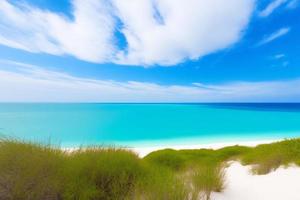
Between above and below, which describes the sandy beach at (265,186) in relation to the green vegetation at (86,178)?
below

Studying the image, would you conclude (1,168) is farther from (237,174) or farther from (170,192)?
(237,174)

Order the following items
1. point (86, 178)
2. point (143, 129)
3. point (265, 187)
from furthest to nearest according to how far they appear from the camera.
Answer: point (143, 129) → point (265, 187) → point (86, 178)

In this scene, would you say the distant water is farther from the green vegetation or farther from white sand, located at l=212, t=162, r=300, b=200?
white sand, located at l=212, t=162, r=300, b=200

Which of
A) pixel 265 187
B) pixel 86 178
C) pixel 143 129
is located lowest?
pixel 143 129

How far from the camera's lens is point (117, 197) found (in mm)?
3047

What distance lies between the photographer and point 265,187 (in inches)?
167

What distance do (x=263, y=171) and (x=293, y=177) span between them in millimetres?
943

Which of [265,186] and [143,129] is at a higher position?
[265,186]

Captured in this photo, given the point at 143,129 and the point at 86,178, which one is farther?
the point at 143,129

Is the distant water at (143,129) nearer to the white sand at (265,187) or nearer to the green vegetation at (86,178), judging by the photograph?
the green vegetation at (86,178)

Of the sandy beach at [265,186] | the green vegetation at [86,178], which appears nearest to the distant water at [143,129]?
the green vegetation at [86,178]

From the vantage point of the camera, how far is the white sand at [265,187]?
3.72 metres

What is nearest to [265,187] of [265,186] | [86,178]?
[265,186]

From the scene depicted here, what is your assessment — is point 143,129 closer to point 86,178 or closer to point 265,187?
point 265,187
